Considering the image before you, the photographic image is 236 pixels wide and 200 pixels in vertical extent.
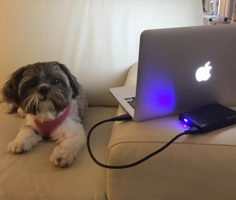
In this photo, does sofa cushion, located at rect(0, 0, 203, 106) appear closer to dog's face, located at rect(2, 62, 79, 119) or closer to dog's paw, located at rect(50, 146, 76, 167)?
dog's face, located at rect(2, 62, 79, 119)

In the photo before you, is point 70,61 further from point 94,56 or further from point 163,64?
point 163,64

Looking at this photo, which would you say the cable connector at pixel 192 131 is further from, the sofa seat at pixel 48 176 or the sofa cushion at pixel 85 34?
the sofa cushion at pixel 85 34

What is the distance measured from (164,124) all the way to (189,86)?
0.14 m

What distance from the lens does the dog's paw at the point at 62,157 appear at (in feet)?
3.41

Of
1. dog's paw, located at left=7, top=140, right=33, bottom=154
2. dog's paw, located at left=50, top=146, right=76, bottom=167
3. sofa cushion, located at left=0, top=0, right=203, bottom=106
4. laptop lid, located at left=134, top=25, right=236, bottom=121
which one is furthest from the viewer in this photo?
sofa cushion, located at left=0, top=0, right=203, bottom=106

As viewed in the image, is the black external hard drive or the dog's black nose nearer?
the black external hard drive

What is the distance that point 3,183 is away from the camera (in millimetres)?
979

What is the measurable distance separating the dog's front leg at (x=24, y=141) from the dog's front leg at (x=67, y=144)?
9 cm

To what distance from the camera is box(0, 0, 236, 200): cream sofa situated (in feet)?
2.61

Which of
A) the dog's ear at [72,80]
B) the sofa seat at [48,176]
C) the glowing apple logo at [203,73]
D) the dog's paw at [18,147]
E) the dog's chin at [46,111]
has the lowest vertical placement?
the sofa seat at [48,176]

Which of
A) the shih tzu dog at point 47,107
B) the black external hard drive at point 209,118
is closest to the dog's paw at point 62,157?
the shih tzu dog at point 47,107

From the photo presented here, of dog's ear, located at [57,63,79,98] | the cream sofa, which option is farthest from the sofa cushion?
dog's ear, located at [57,63,79,98]

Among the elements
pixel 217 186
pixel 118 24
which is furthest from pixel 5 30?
pixel 217 186

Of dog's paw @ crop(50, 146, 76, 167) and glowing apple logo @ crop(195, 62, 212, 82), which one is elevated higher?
glowing apple logo @ crop(195, 62, 212, 82)
